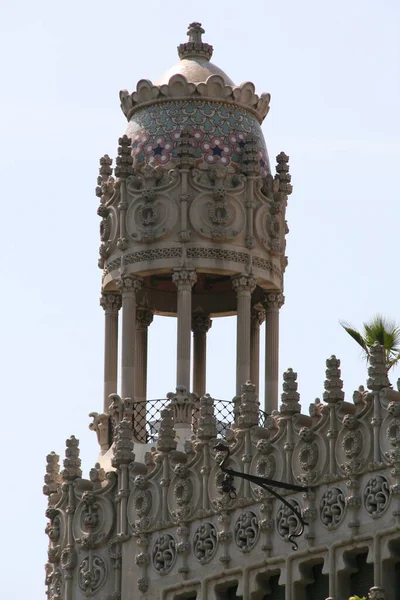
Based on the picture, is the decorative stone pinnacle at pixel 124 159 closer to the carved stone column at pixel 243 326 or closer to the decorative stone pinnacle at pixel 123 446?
the carved stone column at pixel 243 326

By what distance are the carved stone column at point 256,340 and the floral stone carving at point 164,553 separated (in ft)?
21.3

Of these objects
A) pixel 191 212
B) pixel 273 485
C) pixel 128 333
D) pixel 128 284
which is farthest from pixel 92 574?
pixel 191 212

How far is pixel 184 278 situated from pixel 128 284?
140cm

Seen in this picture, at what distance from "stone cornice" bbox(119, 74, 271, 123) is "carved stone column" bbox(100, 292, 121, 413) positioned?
4.52 meters

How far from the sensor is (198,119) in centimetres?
6581

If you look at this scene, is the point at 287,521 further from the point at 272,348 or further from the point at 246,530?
the point at 272,348

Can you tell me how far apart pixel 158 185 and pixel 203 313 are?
165 inches

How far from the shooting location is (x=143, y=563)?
61.0 m

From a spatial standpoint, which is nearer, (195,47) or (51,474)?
(51,474)

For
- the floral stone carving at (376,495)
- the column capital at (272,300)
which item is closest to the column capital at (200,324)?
the column capital at (272,300)

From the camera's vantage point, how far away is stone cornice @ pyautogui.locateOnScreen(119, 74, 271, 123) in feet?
216

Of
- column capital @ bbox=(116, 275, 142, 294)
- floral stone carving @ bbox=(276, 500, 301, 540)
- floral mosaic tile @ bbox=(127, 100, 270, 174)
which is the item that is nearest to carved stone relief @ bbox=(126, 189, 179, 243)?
column capital @ bbox=(116, 275, 142, 294)

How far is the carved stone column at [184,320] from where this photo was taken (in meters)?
64.1

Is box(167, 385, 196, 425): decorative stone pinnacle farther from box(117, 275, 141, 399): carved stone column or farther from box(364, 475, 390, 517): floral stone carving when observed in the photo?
box(364, 475, 390, 517): floral stone carving
